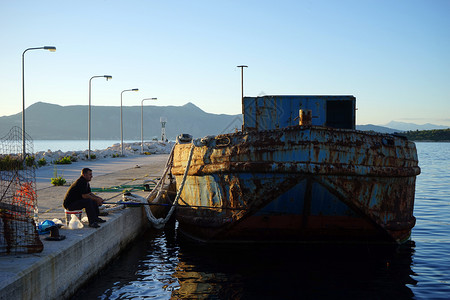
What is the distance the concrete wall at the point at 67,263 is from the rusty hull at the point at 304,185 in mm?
2025

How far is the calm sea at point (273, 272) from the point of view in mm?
7762

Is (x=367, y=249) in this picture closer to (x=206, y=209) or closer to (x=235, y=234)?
(x=235, y=234)

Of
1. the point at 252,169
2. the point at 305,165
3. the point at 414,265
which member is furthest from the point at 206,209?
the point at 414,265

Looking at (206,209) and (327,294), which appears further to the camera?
(206,209)

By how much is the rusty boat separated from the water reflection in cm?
43

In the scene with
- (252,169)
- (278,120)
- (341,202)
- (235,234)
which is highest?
(278,120)

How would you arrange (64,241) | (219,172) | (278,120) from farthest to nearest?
(278,120)
(219,172)
(64,241)

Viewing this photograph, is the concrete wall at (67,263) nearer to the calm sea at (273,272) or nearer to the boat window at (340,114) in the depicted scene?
the calm sea at (273,272)

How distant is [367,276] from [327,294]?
1407mm

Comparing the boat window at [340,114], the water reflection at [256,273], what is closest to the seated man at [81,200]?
the water reflection at [256,273]

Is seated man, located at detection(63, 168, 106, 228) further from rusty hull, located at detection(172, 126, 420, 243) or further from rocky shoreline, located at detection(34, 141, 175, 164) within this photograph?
rocky shoreline, located at detection(34, 141, 175, 164)

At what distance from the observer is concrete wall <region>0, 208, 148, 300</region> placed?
5.26 m

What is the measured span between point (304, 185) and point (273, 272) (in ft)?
5.71

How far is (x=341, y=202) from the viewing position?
905 cm
